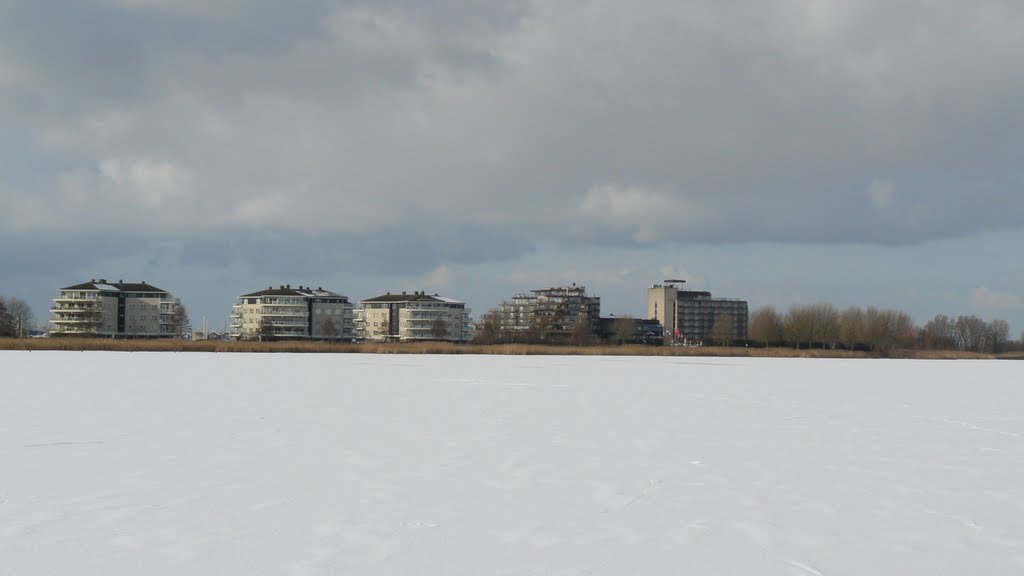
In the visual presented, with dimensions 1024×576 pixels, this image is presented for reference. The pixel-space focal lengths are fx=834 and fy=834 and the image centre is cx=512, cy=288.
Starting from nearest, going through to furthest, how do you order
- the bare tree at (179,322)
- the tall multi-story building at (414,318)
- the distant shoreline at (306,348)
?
the distant shoreline at (306,348)
the bare tree at (179,322)
the tall multi-story building at (414,318)

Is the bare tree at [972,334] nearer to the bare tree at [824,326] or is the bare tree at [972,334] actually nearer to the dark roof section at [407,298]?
the bare tree at [824,326]

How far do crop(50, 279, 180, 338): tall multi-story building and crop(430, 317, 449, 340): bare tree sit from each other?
4791 cm

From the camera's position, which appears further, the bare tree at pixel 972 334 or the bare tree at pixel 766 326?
the bare tree at pixel 972 334

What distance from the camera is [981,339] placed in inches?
6885

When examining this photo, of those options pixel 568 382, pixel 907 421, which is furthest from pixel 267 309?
pixel 907 421

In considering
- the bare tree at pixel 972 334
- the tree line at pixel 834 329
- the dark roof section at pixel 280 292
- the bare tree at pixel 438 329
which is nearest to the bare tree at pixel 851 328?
the tree line at pixel 834 329

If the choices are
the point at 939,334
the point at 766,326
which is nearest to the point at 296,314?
the point at 766,326

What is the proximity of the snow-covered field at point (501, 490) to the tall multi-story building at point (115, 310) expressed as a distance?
456ft

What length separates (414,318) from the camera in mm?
170500

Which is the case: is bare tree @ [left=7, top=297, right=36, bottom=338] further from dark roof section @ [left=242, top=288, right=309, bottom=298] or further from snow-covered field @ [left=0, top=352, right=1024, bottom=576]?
snow-covered field @ [left=0, top=352, right=1024, bottom=576]

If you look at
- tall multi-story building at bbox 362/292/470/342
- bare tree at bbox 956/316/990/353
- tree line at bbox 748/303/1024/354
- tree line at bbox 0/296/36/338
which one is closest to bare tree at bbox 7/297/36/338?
tree line at bbox 0/296/36/338

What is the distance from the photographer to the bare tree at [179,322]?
152m

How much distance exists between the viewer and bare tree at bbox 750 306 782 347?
13950 centimetres

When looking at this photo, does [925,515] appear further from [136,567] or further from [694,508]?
[136,567]
